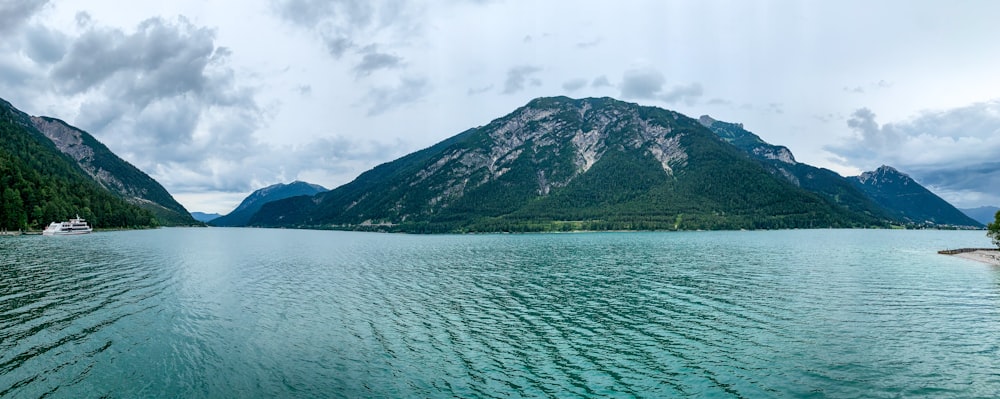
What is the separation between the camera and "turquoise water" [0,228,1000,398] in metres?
29.1

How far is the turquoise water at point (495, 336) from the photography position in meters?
29.1

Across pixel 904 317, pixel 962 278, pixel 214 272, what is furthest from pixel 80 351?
pixel 962 278

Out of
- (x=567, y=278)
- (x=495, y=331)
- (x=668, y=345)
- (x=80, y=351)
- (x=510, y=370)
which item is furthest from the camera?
(x=567, y=278)

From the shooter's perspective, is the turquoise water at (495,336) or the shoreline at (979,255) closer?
the turquoise water at (495,336)

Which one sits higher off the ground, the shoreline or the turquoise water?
the shoreline

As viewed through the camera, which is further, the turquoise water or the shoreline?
the shoreline

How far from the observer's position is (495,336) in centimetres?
4091

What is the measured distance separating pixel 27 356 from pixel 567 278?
64579 millimetres

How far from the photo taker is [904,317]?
47.9 metres

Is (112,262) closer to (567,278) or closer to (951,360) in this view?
(567,278)

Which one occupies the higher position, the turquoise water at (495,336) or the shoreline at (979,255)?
the shoreline at (979,255)

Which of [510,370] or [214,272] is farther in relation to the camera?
[214,272]

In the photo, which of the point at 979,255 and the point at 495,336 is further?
the point at 979,255

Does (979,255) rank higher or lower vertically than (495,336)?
higher
